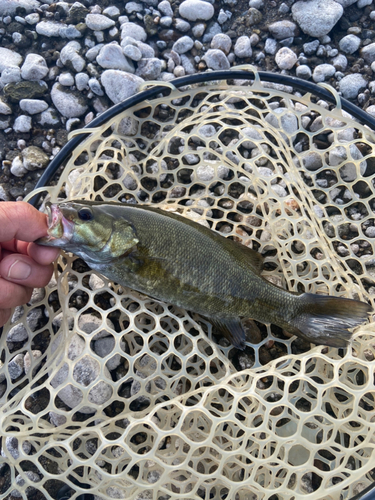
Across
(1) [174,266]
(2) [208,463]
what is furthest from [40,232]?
(2) [208,463]

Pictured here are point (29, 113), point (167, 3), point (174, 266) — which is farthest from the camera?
point (167, 3)

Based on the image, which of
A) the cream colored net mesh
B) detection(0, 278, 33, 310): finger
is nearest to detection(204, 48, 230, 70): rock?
the cream colored net mesh

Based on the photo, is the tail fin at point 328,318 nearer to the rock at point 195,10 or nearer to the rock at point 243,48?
the rock at point 243,48

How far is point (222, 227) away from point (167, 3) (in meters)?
2.74

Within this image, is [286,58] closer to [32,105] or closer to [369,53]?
[369,53]

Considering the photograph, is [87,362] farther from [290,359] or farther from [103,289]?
[290,359]

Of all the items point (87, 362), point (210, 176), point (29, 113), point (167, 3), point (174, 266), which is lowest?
point (87, 362)

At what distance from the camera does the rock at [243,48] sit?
4141 millimetres

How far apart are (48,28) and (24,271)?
2.95m

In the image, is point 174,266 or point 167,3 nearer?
point 174,266

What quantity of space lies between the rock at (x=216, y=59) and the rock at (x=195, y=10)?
0.48 metres

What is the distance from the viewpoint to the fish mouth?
2572mm

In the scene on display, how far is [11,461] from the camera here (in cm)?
246

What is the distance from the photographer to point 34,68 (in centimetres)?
390
